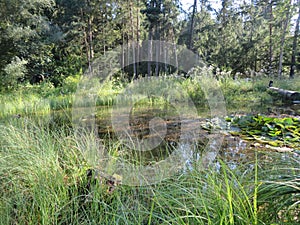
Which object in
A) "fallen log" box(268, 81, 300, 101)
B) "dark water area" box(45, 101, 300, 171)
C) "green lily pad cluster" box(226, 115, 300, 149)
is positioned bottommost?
"dark water area" box(45, 101, 300, 171)

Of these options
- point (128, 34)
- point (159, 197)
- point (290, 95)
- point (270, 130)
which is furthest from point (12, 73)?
point (128, 34)

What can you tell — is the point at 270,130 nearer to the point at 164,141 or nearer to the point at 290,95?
the point at 164,141

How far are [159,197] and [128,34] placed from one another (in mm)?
14724

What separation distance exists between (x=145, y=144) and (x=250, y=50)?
44.9 ft

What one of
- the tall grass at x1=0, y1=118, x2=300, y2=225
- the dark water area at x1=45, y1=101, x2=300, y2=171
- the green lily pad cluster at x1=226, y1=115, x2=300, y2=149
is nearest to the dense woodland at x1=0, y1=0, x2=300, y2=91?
the dark water area at x1=45, y1=101, x2=300, y2=171

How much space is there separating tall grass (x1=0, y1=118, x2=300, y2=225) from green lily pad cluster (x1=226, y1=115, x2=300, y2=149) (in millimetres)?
1332

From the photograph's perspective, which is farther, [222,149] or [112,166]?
[222,149]

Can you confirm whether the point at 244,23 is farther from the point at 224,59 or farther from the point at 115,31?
the point at 115,31

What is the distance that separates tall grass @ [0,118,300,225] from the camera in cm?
83

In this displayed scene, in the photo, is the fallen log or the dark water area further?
the fallen log

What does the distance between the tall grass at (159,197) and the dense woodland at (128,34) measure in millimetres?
7281

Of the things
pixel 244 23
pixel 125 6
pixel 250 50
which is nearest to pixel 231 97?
pixel 250 50

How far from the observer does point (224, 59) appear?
47.7 feet

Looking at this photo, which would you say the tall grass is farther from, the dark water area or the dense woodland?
the dense woodland
